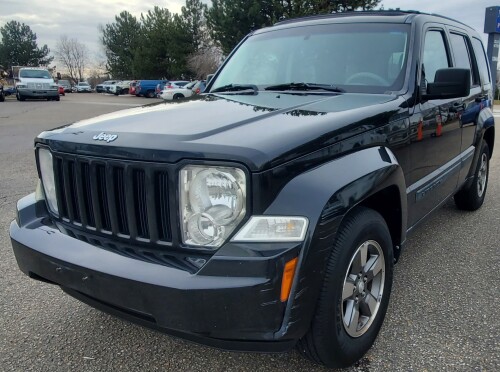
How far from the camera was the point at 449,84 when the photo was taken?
287 cm

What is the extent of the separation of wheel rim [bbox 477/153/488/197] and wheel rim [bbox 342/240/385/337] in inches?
116

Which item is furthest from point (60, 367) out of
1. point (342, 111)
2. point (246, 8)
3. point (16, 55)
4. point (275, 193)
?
point (16, 55)

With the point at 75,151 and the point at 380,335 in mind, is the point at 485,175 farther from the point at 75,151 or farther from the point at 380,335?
the point at 75,151

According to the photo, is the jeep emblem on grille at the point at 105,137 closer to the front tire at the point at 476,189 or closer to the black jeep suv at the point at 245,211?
the black jeep suv at the point at 245,211

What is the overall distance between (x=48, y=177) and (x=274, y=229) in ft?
4.64

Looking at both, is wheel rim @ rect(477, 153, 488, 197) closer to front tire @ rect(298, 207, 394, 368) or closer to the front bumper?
front tire @ rect(298, 207, 394, 368)

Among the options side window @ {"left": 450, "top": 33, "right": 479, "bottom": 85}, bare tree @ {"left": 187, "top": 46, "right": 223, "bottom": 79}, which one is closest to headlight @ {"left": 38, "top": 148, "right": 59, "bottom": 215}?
side window @ {"left": 450, "top": 33, "right": 479, "bottom": 85}

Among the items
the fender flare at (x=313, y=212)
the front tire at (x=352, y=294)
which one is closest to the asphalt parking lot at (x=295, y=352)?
the front tire at (x=352, y=294)

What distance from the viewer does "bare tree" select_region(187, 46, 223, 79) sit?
139ft

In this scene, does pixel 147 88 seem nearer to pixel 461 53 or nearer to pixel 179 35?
pixel 179 35

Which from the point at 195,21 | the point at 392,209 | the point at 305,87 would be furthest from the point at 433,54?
the point at 195,21

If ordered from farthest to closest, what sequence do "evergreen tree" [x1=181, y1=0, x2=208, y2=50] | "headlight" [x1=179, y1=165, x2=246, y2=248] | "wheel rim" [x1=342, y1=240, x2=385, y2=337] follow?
"evergreen tree" [x1=181, y1=0, x2=208, y2=50] → "wheel rim" [x1=342, y1=240, x2=385, y2=337] → "headlight" [x1=179, y1=165, x2=246, y2=248]

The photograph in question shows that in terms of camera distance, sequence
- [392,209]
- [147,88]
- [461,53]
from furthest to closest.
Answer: [147,88]
[461,53]
[392,209]

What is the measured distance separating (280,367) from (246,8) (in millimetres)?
29139
